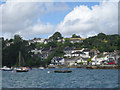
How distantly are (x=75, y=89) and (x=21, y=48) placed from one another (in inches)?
3975

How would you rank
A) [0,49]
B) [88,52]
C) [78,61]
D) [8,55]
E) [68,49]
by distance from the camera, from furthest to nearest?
[68,49] < [88,52] < [78,61] < [0,49] < [8,55]

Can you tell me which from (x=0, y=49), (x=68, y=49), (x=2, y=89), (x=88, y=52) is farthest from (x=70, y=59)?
(x=2, y=89)

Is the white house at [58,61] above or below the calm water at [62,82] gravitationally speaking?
above

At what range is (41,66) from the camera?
5389 inches

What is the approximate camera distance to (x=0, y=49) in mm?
140875

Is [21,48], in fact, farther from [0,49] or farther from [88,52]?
[88,52]

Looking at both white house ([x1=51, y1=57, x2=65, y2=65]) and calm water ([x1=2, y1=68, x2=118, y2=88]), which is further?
white house ([x1=51, y1=57, x2=65, y2=65])

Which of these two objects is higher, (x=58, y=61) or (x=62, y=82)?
(x=58, y=61)

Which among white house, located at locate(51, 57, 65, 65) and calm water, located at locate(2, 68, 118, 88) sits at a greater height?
white house, located at locate(51, 57, 65, 65)

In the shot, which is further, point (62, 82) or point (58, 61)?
point (58, 61)

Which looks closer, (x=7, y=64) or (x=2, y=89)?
(x=2, y=89)

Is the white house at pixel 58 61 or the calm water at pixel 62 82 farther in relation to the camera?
the white house at pixel 58 61

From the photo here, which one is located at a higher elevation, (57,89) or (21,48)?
(21,48)

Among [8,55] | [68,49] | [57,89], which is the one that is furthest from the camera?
[68,49]
